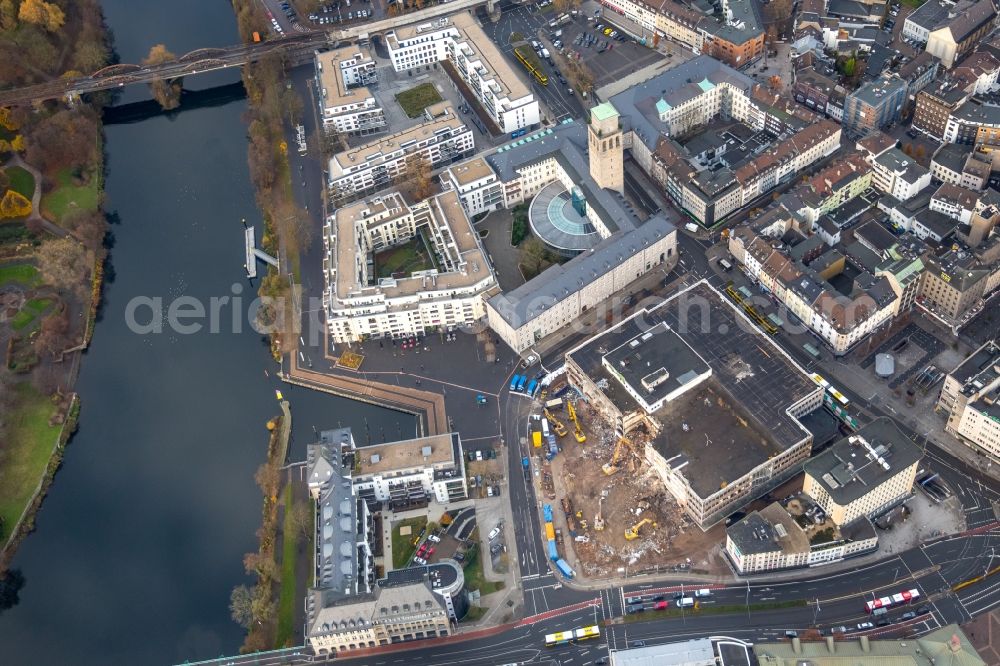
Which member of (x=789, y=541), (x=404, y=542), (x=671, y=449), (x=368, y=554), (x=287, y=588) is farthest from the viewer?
(x=404, y=542)

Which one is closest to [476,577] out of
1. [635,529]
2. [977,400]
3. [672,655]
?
[635,529]

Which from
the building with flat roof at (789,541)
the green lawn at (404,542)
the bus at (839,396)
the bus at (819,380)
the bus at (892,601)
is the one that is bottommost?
the bus at (892,601)

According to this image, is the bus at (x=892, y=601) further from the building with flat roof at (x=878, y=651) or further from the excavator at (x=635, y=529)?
the excavator at (x=635, y=529)

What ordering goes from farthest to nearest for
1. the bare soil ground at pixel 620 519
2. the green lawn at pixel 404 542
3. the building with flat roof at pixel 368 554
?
the green lawn at pixel 404 542, the bare soil ground at pixel 620 519, the building with flat roof at pixel 368 554

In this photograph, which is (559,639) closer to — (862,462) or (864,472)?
(864,472)

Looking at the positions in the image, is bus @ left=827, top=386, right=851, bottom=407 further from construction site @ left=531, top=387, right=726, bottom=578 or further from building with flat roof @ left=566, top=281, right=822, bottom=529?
construction site @ left=531, top=387, right=726, bottom=578

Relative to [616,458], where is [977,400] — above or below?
below

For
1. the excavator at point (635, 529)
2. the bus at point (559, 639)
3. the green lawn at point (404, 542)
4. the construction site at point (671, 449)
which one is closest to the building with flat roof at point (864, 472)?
the construction site at point (671, 449)
